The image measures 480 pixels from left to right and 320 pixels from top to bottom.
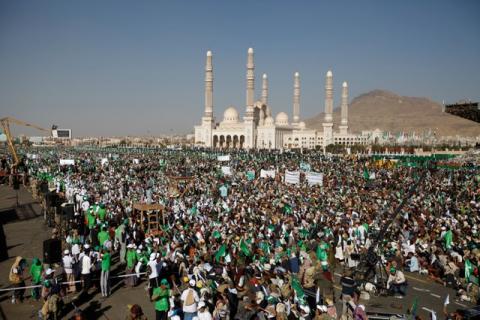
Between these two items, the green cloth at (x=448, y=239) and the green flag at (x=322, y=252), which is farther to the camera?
the green cloth at (x=448, y=239)

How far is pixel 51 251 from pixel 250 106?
261ft

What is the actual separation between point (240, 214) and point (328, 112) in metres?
78.4

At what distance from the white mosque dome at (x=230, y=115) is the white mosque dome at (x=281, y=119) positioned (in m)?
11.4

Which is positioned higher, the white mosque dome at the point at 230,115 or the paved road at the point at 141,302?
the white mosque dome at the point at 230,115

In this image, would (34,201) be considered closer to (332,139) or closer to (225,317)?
(225,317)

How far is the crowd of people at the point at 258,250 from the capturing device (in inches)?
293

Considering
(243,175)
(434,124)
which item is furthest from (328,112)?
(434,124)

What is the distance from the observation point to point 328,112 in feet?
295

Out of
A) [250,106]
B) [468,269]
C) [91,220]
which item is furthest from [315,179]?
[250,106]

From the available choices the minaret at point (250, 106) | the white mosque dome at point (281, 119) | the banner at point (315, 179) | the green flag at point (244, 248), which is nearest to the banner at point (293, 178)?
the banner at point (315, 179)

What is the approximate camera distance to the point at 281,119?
4336 inches

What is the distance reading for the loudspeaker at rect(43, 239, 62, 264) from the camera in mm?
9375

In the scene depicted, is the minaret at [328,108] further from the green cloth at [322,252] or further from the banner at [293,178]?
the green cloth at [322,252]

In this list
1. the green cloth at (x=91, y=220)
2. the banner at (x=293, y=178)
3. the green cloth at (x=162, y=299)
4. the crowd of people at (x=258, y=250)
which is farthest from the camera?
the banner at (x=293, y=178)
